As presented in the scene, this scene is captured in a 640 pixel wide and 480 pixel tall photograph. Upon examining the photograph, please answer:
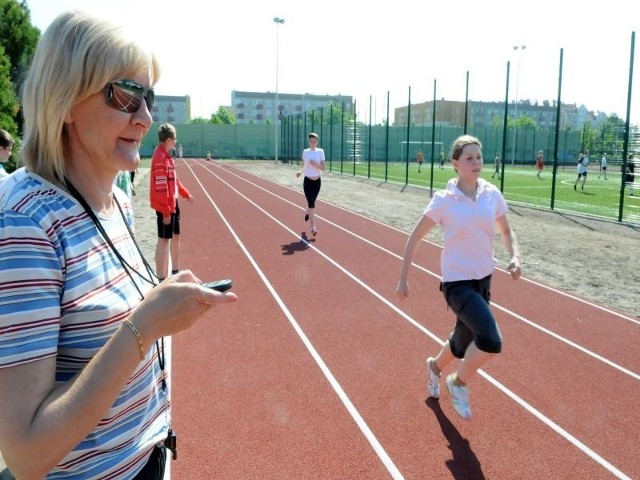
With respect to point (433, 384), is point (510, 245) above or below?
above

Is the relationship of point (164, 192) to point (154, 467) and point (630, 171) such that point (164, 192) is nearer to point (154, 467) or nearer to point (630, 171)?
point (154, 467)

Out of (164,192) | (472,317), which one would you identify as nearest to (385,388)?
(472,317)

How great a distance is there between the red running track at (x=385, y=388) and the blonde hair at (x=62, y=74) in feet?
8.58

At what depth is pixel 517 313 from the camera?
21.5 ft

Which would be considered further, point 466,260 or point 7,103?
point 7,103

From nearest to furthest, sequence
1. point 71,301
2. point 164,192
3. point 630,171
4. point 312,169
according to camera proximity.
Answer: point 71,301
point 164,192
point 312,169
point 630,171

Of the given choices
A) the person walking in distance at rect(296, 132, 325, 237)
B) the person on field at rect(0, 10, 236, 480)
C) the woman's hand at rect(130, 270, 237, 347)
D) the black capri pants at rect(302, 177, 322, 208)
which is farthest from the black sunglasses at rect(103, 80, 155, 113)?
the black capri pants at rect(302, 177, 322, 208)

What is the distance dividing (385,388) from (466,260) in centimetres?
131

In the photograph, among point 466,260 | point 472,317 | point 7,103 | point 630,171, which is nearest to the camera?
point 472,317

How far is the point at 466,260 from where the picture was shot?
13.3ft

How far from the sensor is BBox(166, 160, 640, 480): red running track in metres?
3.48

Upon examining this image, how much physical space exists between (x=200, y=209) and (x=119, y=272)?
49.4 feet

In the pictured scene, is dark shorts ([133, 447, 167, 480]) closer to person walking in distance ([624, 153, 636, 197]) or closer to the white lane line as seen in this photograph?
the white lane line

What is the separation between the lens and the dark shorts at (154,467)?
57.4 inches
